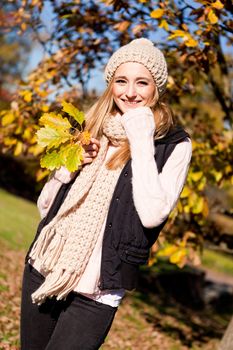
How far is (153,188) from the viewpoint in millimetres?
2012

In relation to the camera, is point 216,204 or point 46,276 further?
point 216,204

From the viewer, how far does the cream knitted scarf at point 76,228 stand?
87.0 inches

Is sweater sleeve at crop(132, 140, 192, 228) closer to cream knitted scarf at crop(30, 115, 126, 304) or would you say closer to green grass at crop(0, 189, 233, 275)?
cream knitted scarf at crop(30, 115, 126, 304)

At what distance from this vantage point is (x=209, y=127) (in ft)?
18.2

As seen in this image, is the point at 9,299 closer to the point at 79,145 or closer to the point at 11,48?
the point at 79,145

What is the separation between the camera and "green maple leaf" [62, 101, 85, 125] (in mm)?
2279

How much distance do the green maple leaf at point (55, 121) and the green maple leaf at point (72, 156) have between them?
94 mm

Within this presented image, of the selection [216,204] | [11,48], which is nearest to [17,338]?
[216,204]

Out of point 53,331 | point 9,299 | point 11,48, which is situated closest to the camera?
point 53,331

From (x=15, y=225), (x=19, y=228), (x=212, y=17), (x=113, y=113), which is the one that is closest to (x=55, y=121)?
(x=113, y=113)

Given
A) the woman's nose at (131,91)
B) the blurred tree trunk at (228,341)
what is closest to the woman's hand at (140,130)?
the woman's nose at (131,91)

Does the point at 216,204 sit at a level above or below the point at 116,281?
below

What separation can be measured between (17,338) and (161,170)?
10.8 ft

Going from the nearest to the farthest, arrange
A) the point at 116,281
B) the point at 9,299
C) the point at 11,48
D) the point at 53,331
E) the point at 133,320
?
1. the point at 116,281
2. the point at 53,331
3. the point at 9,299
4. the point at 133,320
5. the point at 11,48
